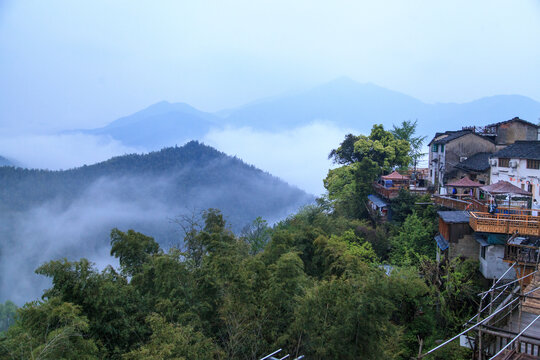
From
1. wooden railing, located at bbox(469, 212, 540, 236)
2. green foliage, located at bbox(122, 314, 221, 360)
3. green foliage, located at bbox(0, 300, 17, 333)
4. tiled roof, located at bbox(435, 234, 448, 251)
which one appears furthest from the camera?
green foliage, located at bbox(0, 300, 17, 333)

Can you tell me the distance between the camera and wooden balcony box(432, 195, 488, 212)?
17.7 meters

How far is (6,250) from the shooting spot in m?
55.2

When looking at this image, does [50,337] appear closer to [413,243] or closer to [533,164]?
[413,243]

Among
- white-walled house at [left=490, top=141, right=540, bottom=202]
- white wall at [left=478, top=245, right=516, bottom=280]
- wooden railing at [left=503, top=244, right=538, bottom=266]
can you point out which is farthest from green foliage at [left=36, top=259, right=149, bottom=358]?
white-walled house at [left=490, top=141, right=540, bottom=202]

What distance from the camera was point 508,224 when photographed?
13.9 m

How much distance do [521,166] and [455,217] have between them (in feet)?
20.5

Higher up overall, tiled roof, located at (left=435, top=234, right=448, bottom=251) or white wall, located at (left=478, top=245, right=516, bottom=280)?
tiled roof, located at (left=435, top=234, right=448, bottom=251)

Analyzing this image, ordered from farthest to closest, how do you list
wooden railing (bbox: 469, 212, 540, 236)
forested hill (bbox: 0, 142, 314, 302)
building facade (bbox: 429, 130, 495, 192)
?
forested hill (bbox: 0, 142, 314, 302), building facade (bbox: 429, 130, 495, 192), wooden railing (bbox: 469, 212, 540, 236)

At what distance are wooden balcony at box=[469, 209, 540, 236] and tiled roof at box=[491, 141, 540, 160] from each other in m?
6.22

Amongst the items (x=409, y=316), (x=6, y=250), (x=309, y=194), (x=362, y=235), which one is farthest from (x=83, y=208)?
(x=409, y=316)

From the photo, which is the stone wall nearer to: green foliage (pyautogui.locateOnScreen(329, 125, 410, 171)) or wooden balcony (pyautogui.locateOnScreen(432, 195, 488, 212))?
wooden balcony (pyautogui.locateOnScreen(432, 195, 488, 212))

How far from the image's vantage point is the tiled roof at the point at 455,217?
53.4 ft

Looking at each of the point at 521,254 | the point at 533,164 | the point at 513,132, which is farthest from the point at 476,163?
the point at 521,254

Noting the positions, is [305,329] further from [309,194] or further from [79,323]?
[309,194]
